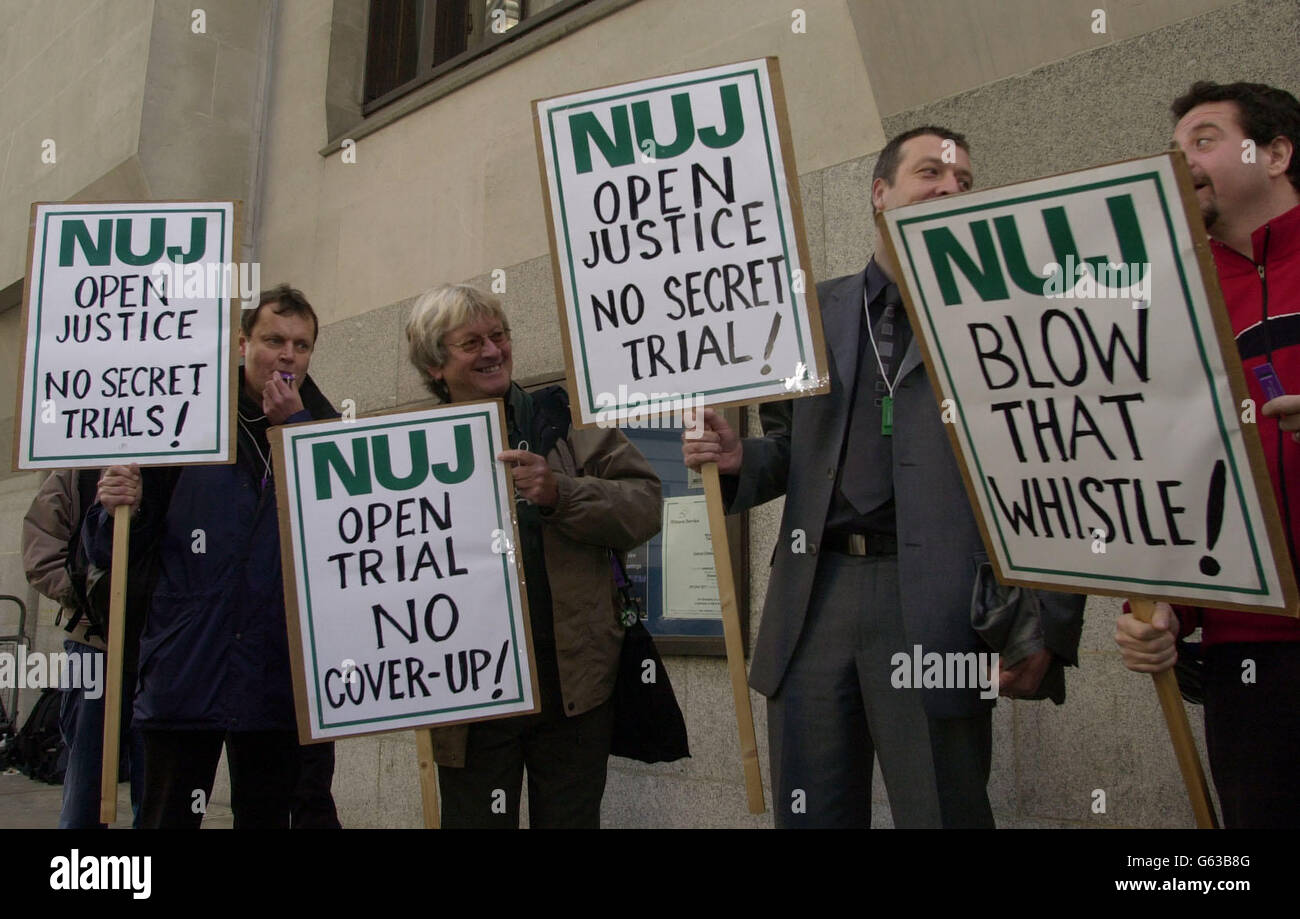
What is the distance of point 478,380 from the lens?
277 centimetres

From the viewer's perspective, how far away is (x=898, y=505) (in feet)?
6.93

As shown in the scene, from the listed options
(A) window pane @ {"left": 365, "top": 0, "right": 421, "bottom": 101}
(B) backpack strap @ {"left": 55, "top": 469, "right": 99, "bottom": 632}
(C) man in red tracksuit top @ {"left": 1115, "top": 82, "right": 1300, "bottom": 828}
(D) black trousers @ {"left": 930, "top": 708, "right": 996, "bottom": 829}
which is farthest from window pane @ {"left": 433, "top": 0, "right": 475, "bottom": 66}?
(D) black trousers @ {"left": 930, "top": 708, "right": 996, "bottom": 829}

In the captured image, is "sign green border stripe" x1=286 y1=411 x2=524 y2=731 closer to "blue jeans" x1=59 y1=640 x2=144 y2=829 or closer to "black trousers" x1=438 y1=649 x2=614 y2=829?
"black trousers" x1=438 y1=649 x2=614 y2=829

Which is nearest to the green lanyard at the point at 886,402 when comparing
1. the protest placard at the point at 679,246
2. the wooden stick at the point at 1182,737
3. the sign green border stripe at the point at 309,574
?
the protest placard at the point at 679,246

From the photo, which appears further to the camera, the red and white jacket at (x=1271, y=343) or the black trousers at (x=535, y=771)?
the black trousers at (x=535, y=771)

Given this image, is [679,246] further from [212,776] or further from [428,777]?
[212,776]

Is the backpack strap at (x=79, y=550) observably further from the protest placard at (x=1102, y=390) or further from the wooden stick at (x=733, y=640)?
the protest placard at (x=1102, y=390)

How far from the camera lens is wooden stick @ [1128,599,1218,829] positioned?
1.79 meters

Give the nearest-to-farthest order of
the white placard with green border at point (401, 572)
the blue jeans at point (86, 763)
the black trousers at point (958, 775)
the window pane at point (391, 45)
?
1. the black trousers at point (958, 775)
2. the white placard with green border at point (401, 572)
3. the blue jeans at point (86, 763)
4. the window pane at point (391, 45)

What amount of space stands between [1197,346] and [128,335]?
2.75m

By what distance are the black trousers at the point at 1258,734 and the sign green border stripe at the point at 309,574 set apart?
4.82 feet

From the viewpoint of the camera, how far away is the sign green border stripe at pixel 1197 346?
1683 millimetres

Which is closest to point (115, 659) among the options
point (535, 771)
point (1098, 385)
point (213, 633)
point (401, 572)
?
point (213, 633)
